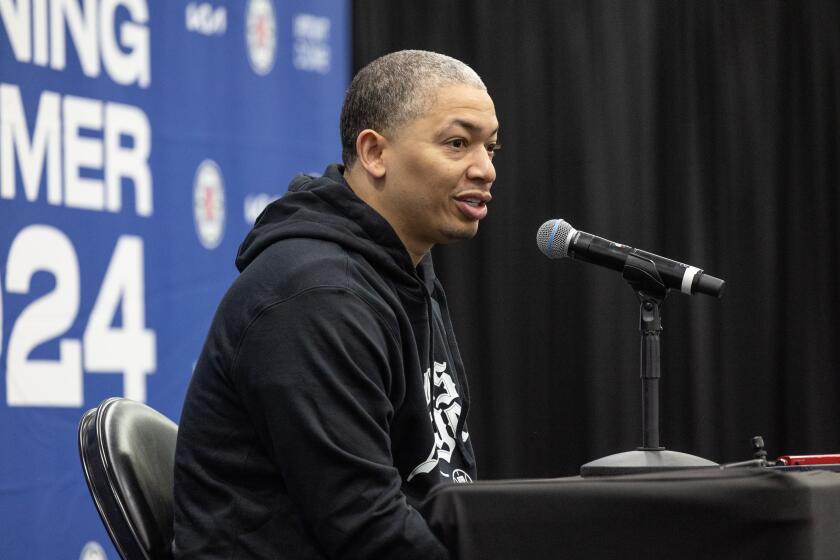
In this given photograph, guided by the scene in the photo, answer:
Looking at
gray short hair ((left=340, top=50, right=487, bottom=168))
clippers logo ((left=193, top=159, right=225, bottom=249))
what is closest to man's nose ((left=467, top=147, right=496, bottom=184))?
gray short hair ((left=340, top=50, right=487, bottom=168))

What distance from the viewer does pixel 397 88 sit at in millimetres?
1893

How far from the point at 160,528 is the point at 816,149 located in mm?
3583

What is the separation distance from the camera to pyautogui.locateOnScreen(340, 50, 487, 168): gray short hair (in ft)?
6.17

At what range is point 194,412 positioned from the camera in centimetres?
164

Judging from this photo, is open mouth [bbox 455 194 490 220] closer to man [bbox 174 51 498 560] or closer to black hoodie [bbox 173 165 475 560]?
man [bbox 174 51 498 560]

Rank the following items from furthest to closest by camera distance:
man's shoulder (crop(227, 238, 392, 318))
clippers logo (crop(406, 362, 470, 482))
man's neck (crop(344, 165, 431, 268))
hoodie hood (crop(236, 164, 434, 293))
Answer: man's neck (crop(344, 165, 431, 268)), clippers logo (crop(406, 362, 470, 482)), hoodie hood (crop(236, 164, 434, 293)), man's shoulder (crop(227, 238, 392, 318))

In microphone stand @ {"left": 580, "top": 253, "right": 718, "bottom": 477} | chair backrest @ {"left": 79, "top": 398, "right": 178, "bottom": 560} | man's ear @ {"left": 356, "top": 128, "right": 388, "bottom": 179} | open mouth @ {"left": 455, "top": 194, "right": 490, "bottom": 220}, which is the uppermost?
man's ear @ {"left": 356, "top": 128, "right": 388, "bottom": 179}

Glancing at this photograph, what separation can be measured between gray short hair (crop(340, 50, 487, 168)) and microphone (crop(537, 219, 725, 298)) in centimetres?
27

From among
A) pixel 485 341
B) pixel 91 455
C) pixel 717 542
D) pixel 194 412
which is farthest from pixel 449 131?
pixel 485 341

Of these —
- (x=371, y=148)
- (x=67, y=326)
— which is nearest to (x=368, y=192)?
(x=371, y=148)

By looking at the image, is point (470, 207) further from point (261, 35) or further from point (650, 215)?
point (650, 215)

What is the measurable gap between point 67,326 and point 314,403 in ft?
4.70

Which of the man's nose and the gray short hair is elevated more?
the gray short hair

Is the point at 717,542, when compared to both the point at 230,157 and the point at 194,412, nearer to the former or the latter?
the point at 194,412
